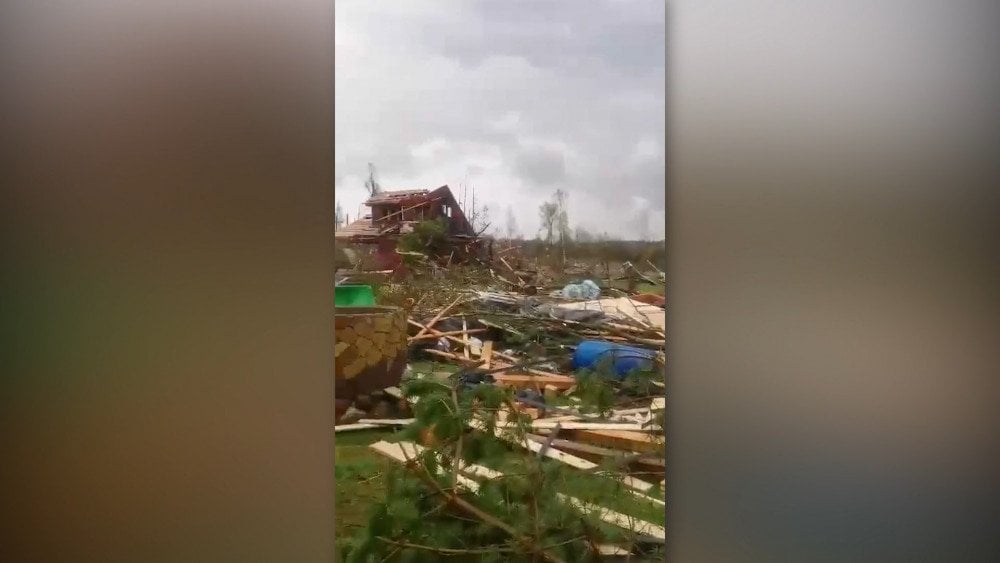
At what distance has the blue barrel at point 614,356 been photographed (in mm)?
1313

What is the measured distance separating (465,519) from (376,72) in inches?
31.0

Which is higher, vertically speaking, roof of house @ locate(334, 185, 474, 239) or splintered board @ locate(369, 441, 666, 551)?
roof of house @ locate(334, 185, 474, 239)

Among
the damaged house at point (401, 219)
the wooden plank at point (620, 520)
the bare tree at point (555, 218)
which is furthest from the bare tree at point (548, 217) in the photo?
the wooden plank at point (620, 520)

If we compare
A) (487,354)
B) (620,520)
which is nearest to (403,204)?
(487,354)

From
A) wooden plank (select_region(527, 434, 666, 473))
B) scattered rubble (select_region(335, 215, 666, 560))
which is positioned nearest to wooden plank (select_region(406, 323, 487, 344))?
scattered rubble (select_region(335, 215, 666, 560))

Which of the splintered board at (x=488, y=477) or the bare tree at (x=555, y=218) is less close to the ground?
the bare tree at (x=555, y=218)

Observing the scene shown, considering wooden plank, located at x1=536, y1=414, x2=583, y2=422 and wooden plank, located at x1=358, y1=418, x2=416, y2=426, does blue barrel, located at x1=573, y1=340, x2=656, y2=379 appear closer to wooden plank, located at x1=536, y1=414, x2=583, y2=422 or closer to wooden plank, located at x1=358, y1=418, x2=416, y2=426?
wooden plank, located at x1=536, y1=414, x2=583, y2=422

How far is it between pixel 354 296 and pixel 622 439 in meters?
0.52

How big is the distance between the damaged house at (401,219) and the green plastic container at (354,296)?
5 cm

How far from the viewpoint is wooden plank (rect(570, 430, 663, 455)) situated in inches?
51.6

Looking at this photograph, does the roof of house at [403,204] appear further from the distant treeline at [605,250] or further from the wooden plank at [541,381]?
the wooden plank at [541,381]
